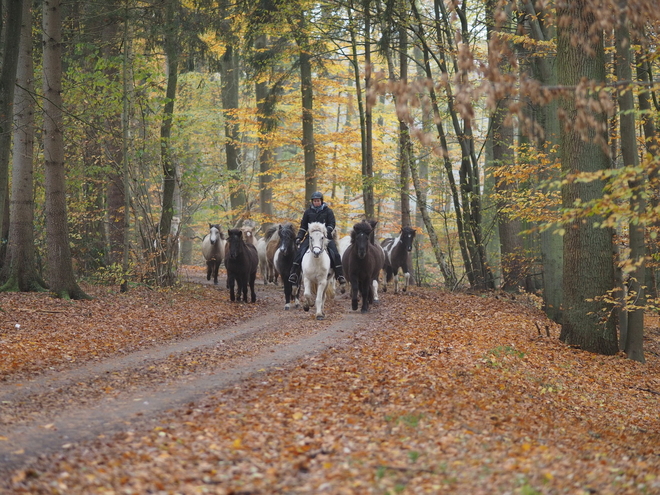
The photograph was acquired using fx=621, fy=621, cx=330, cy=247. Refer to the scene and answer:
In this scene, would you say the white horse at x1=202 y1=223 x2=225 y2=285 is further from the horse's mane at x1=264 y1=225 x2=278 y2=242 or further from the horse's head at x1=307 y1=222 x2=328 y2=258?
the horse's head at x1=307 y1=222 x2=328 y2=258

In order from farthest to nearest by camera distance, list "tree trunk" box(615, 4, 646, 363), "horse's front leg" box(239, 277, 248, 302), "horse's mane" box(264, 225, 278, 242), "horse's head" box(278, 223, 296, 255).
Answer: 1. "horse's mane" box(264, 225, 278, 242)
2. "horse's front leg" box(239, 277, 248, 302)
3. "horse's head" box(278, 223, 296, 255)
4. "tree trunk" box(615, 4, 646, 363)

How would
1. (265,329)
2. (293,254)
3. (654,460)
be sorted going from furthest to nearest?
1. (293,254)
2. (265,329)
3. (654,460)

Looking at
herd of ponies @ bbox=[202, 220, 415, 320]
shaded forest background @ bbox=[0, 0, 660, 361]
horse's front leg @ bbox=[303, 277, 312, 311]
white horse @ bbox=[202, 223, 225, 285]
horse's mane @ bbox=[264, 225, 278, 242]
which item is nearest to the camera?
shaded forest background @ bbox=[0, 0, 660, 361]

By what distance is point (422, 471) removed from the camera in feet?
16.1

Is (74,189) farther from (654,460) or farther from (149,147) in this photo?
(654,460)

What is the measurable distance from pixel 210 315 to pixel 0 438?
364 inches

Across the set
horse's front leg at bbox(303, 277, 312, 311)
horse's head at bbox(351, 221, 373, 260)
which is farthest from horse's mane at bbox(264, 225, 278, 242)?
horse's front leg at bbox(303, 277, 312, 311)

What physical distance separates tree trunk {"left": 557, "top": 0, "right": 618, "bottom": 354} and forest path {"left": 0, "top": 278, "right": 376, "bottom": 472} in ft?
14.5

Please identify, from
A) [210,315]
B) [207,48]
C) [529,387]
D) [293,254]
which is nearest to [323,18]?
[207,48]

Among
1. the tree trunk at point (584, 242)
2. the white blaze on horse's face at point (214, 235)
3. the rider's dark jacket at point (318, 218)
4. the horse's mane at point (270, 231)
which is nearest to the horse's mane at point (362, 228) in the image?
the rider's dark jacket at point (318, 218)

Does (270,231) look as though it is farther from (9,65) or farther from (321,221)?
(9,65)

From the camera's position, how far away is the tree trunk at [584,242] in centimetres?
1111

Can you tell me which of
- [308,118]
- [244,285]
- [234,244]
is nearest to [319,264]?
[234,244]

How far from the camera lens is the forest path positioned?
5926 millimetres
